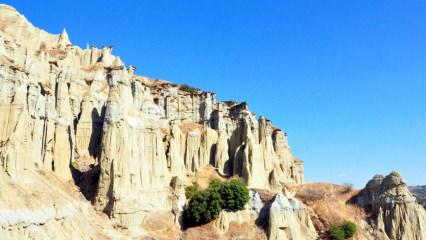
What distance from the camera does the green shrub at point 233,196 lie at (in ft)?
168

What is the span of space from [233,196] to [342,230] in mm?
13360

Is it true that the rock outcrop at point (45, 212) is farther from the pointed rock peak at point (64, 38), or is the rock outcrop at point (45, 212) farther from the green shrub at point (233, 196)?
the pointed rock peak at point (64, 38)

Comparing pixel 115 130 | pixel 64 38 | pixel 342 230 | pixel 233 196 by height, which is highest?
pixel 64 38

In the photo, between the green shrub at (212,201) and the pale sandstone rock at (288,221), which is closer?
the green shrub at (212,201)

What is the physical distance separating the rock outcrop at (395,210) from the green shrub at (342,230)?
16.4 feet

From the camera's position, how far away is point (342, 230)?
2111 inches

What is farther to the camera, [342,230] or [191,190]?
[191,190]

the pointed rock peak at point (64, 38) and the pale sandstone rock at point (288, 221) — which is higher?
the pointed rock peak at point (64, 38)

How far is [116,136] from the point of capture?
47.5m

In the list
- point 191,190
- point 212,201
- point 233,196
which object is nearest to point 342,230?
point 233,196

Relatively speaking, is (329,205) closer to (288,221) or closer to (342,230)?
(342,230)

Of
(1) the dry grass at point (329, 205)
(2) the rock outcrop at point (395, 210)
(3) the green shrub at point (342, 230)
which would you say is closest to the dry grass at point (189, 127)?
(1) the dry grass at point (329, 205)

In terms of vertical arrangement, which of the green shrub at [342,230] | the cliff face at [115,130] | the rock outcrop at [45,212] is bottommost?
the green shrub at [342,230]

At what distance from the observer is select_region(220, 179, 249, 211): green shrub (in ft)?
168
